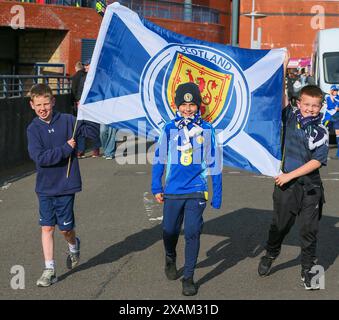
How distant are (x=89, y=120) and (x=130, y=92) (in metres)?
0.55

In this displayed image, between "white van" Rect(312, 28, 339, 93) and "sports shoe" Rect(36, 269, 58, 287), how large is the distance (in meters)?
13.6

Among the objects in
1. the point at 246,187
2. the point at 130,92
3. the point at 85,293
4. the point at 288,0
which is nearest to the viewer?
the point at 85,293

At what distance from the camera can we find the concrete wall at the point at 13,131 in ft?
42.6

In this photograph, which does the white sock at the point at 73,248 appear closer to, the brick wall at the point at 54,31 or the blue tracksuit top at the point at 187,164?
the blue tracksuit top at the point at 187,164

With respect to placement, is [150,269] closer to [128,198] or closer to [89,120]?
[89,120]

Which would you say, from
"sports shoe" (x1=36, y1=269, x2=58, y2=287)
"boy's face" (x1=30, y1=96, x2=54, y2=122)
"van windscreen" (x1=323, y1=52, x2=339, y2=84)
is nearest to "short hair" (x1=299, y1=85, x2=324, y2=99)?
"boy's face" (x1=30, y1=96, x2=54, y2=122)

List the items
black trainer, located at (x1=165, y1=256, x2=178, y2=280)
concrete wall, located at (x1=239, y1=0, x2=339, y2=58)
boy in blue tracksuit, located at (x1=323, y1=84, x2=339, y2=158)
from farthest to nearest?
concrete wall, located at (x1=239, y1=0, x2=339, y2=58), boy in blue tracksuit, located at (x1=323, y1=84, x2=339, y2=158), black trainer, located at (x1=165, y1=256, x2=178, y2=280)

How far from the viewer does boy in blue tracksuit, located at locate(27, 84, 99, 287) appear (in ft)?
19.3

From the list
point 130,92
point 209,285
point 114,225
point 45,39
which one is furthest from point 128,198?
point 45,39

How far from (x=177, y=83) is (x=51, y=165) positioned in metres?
1.53

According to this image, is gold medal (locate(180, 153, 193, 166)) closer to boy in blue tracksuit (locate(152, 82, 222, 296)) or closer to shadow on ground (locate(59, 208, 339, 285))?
boy in blue tracksuit (locate(152, 82, 222, 296))

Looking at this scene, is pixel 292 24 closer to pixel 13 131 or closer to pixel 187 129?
pixel 13 131

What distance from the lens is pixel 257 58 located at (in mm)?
6484

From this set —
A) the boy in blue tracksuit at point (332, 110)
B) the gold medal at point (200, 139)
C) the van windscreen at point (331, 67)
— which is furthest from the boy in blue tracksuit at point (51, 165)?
the van windscreen at point (331, 67)
